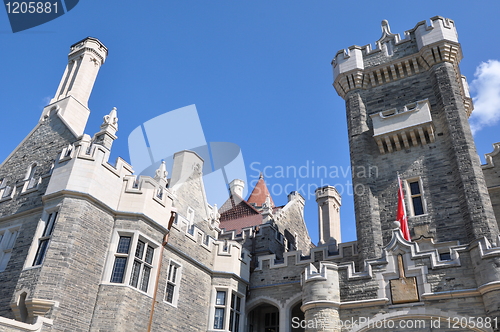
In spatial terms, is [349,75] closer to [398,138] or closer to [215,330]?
[398,138]

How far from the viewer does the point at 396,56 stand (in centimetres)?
2297

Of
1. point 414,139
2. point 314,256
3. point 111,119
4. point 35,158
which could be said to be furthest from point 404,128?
point 35,158

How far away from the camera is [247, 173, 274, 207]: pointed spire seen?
38.0 metres

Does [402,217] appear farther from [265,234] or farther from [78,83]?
[78,83]

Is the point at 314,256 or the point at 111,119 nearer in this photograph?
the point at 111,119

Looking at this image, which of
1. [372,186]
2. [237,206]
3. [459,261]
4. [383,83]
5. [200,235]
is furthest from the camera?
[237,206]

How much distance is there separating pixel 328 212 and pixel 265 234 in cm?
705

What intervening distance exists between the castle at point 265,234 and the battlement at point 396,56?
0.07 metres

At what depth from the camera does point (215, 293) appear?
18.4 metres

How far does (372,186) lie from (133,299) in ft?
38.7

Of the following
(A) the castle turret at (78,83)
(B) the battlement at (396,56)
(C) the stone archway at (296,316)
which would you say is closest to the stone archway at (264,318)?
(C) the stone archway at (296,316)

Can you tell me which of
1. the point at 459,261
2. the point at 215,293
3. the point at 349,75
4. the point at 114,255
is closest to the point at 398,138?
the point at 349,75

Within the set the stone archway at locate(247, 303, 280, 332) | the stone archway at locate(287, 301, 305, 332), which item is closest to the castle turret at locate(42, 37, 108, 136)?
the stone archway at locate(247, 303, 280, 332)

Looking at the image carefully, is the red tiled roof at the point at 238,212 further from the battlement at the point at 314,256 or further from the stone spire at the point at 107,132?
the stone spire at the point at 107,132
